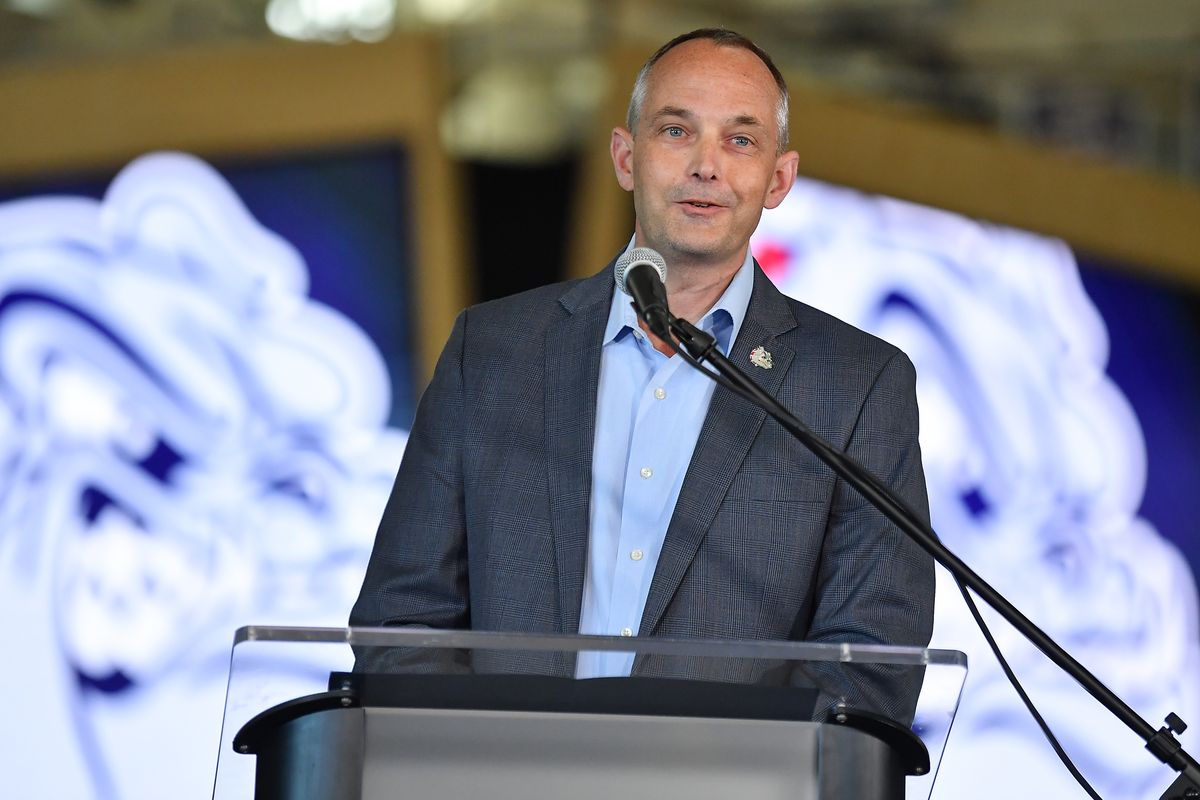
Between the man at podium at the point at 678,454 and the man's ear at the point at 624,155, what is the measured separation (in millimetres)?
27

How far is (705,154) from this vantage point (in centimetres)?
186

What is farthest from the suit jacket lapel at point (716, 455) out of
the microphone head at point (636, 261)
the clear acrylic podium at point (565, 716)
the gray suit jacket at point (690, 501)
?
the clear acrylic podium at point (565, 716)

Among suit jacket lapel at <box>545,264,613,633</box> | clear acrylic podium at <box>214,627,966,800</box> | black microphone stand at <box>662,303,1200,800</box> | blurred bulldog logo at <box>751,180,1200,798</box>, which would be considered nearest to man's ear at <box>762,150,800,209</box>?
suit jacket lapel at <box>545,264,613,633</box>

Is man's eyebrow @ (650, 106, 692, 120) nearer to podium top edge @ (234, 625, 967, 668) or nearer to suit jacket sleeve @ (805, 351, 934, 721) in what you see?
suit jacket sleeve @ (805, 351, 934, 721)

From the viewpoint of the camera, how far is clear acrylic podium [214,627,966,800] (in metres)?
1.27

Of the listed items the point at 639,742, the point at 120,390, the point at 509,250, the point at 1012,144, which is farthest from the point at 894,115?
the point at 639,742

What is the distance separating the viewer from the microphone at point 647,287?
1425 mm

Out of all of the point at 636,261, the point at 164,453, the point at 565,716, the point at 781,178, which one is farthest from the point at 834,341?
the point at 164,453

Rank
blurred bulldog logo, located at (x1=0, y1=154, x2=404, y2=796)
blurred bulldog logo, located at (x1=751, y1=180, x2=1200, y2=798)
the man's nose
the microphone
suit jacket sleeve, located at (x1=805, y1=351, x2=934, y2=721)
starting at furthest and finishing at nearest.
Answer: blurred bulldog logo, located at (x1=751, y1=180, x2=1200, y2=798), blurred bulldog logo, located at (x1=0, y1=154, x2=404, y2=796), the man's nose, suit jacket sleeve, located at (x1=805, y1=351, x2=934, y2=721), the microphone

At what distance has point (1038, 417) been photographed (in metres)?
4.11

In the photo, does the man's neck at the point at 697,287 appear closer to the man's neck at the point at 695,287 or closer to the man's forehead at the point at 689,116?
the man's neck at the point at 695,287

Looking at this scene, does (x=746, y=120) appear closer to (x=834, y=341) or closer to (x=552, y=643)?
(x=834, y=341)

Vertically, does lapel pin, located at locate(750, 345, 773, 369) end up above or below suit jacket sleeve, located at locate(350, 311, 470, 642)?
above

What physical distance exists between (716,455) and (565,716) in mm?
594
